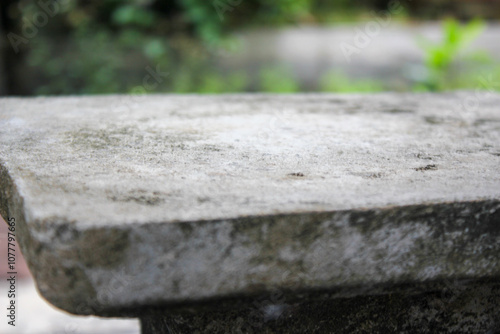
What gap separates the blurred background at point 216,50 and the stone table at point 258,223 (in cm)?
283

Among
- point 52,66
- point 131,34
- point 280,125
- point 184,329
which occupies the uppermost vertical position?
point 280,125

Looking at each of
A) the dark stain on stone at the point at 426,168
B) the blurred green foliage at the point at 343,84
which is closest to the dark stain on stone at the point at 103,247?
the dark stain on stone at the point at 426,168

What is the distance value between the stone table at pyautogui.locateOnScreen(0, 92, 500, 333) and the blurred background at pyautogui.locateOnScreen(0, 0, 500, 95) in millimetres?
2832

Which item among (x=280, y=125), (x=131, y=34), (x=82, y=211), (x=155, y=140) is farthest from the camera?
(x=131, y=34)

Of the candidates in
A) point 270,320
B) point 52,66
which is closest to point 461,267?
point 270,320

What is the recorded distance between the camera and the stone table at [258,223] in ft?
1.93

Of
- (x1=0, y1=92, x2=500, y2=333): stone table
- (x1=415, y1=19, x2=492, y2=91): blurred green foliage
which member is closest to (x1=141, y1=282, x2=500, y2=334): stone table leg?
(x1=0, y1=92, x2=500, y2=333): stone table

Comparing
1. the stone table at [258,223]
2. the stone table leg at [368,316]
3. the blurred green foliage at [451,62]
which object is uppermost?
the stone table at [258,223]

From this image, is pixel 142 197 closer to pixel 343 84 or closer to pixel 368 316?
pixel 368 316

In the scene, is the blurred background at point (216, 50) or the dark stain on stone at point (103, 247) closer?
the dark stain on stone at point (103, 247)

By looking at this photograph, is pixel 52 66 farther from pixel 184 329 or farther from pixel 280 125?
pixel 184 329

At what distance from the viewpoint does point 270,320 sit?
2.87 ft

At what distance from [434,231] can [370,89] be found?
11.4 feet

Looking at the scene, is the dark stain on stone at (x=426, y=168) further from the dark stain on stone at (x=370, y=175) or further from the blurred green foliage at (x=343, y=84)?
the blurred green foliage at (x=343, y=84)
